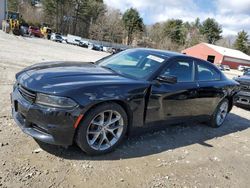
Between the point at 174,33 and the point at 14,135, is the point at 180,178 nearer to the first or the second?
the point at 14,135

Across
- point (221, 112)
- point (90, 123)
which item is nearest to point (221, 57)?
point (221, 112)

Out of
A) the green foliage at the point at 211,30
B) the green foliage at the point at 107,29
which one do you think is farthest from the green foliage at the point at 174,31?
the green foliage at the point at 107,29

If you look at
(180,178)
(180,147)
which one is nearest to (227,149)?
(180,147)

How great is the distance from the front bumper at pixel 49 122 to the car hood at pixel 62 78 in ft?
0.81

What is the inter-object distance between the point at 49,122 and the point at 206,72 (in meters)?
3.58

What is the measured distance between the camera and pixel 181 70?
4.99 metres

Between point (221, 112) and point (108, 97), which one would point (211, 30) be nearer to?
point (221, 112)

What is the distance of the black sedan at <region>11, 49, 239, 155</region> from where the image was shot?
11.2ft

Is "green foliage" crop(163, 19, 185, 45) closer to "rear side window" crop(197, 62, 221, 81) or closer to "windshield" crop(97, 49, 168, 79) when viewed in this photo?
"rear side window" crop(197, 62, 221, 81)

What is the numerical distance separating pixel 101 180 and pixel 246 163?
2712 millimetres

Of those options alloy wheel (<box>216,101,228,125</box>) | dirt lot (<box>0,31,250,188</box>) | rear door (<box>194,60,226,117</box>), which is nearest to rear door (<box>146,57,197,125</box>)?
rear door (<box>194,60,226,117</box>)

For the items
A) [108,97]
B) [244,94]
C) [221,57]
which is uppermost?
[108,97]

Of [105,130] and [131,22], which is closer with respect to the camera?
[105,130]

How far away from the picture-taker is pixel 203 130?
598 centimetres
